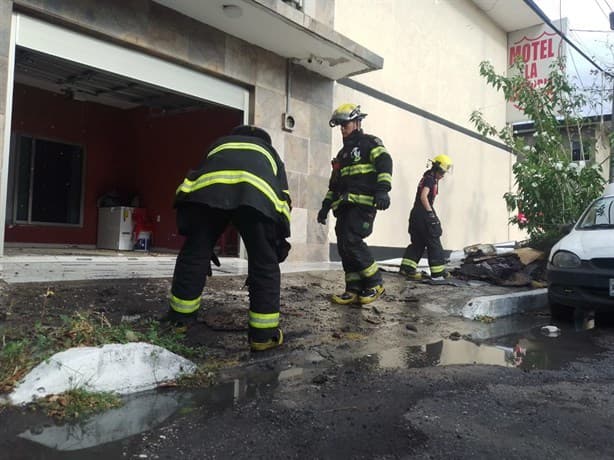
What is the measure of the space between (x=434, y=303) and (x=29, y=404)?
450 centimetres

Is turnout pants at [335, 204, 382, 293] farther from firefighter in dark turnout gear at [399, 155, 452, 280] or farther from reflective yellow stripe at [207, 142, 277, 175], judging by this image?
firefighter in dark turnout gear at [399, 155, 452, 280]

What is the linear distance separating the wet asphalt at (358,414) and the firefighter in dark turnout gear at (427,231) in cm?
357

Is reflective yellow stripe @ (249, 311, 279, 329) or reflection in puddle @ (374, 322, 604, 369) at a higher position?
reflective yellow stripe @ (249, 311, 279, 329)

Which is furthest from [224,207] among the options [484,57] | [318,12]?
[484,57]

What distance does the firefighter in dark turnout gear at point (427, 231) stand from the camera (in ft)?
24.6

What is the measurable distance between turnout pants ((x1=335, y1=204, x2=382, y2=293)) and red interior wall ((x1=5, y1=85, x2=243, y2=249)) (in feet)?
17.0

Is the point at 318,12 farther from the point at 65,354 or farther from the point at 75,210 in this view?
the point at 65,354

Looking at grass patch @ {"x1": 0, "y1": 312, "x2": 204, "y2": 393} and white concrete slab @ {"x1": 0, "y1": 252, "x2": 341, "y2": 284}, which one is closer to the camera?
grass patch @ {"x1": 0, "y1": 312, "x2": 204, "y2": 393}

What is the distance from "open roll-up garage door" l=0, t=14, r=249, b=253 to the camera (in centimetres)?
963

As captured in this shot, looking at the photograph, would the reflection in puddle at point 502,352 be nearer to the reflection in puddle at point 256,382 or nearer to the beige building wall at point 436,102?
the reflection in puddle at point 256,382

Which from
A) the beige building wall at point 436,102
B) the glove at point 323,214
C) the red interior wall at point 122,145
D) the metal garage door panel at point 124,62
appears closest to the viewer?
the glove at point 323,214

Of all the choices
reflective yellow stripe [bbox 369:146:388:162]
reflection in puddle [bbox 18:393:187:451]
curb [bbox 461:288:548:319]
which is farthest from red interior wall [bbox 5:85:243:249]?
reflection in puddle [bbox 18:393:187:451]

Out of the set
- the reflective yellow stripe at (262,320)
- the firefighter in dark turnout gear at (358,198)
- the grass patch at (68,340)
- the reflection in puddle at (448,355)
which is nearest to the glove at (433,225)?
the firefighter in dark turnout gear at (358,198)

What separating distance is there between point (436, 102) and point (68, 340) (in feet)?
37.6
